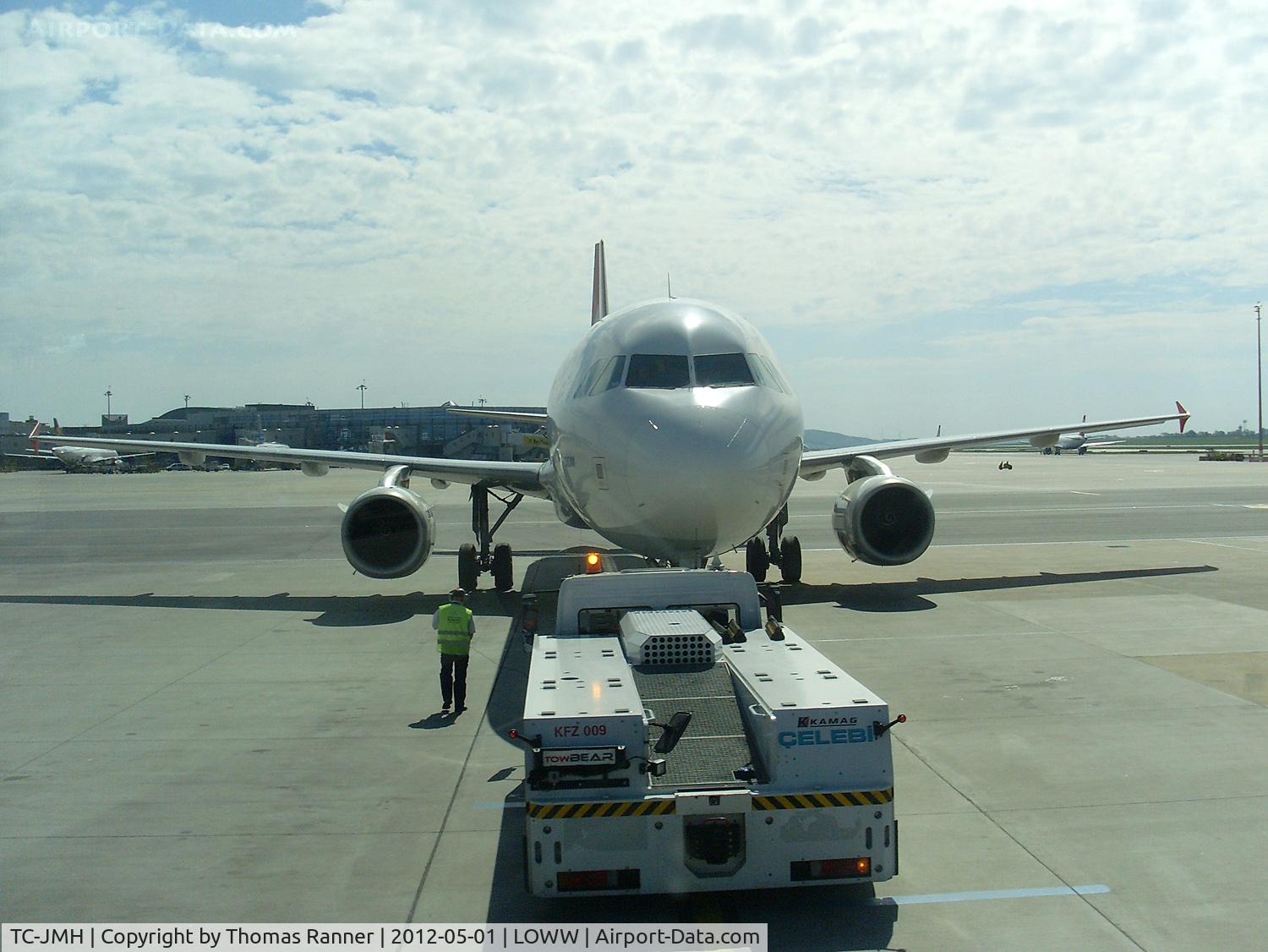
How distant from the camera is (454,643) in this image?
1005cm

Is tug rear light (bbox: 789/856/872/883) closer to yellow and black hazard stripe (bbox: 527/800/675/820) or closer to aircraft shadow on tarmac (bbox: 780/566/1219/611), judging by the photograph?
yellow and black hazard stripe (bbox: 527/800/675/820)

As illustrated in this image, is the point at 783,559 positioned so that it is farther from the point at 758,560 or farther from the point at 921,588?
the point at 921,588

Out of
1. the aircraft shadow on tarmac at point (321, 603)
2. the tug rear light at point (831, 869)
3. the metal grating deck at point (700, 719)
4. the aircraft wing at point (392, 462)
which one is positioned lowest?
the aircraft shadow on tarmac at point (321, 603)

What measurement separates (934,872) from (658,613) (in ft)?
9.85

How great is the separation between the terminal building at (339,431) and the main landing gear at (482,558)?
2265 inches

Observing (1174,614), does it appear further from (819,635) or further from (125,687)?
(125,687)

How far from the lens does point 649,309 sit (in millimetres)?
13242

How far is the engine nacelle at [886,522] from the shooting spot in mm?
16375

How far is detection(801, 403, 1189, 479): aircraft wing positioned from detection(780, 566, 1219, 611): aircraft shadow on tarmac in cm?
225


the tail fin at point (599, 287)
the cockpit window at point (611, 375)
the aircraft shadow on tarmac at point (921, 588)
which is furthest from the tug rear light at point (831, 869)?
the tail fin at point (599, 287)

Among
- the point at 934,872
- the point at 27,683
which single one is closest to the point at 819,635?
the point at 934,872

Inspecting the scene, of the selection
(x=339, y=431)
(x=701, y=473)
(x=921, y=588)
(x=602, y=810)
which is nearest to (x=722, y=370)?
(x=701, y=473)

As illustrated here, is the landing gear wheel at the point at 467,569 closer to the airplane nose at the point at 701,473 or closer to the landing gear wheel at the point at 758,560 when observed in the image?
the landing gear wheel at the point at 758,560

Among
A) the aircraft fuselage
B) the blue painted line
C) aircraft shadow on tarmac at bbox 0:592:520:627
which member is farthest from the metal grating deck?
aircraft shadow on tarmac at bbox 0:592:520:627
